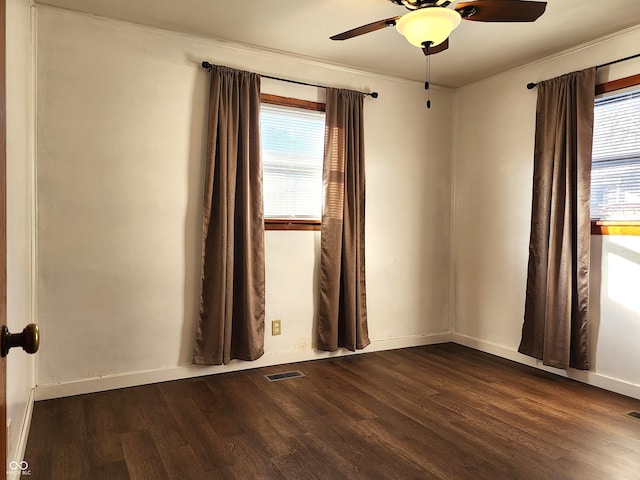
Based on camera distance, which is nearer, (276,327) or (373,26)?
(373,26)

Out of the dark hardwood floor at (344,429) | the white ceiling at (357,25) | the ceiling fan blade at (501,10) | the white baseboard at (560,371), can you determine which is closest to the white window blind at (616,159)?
the white ceiling at (357,25)

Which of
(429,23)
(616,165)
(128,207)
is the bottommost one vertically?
(128,207)

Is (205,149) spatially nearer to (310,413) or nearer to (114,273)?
(114,273)

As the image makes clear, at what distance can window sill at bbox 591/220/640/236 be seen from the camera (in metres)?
3.24

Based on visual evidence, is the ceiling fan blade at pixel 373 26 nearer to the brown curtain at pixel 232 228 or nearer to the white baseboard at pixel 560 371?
the brown curtain at pixel 232 228

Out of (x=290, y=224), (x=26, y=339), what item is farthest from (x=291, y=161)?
(x=26, y=339)

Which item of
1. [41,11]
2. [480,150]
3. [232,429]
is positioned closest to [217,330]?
[232,429]

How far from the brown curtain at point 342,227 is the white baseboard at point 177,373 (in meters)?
0.22

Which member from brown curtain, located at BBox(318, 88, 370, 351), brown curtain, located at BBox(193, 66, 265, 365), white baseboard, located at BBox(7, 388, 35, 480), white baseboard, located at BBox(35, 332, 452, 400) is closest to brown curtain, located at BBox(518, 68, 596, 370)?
white baseboard, located at BBox(35, 332, 452, 400)

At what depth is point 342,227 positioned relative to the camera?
406 cm

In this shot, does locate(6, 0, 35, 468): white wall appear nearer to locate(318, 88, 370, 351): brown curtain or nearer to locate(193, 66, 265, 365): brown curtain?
locate(193, 66, 265, 365): brown curtain

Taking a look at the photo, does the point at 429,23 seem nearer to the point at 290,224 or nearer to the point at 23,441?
the point at 290,224

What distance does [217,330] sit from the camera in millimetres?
3494

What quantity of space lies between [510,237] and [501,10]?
2308mm
